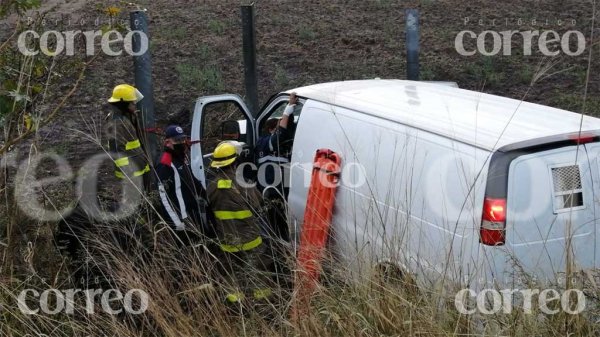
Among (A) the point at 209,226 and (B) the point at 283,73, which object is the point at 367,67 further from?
(A) the point at 209,226

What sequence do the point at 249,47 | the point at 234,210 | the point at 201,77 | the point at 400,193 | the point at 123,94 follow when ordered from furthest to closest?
the point at 201,77 < the point at 249,47 < the point at 123,94 < the point at 234,210 < the point at 400,193

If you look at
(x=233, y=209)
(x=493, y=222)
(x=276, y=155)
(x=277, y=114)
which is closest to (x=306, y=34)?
(x=277, y=114)

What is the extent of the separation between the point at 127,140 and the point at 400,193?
2447mm

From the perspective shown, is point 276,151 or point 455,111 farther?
point 276,151

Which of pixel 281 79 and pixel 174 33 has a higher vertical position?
pixel 174 33

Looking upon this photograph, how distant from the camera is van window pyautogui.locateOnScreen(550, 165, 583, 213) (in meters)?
5.08

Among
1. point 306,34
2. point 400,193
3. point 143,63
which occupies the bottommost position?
point 400,193

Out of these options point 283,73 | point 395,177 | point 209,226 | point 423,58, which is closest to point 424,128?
point 395,177

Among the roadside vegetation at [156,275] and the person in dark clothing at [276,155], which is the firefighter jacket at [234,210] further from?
the person in dark clothing at [276,155]

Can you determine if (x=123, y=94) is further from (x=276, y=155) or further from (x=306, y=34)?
(x=306, y=34)

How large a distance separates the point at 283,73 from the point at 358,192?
6.27 meters

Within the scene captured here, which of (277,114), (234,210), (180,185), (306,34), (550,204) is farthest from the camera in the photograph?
(306,34)

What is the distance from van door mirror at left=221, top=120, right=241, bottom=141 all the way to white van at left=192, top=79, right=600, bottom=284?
5.47 ft

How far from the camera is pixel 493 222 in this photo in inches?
201
